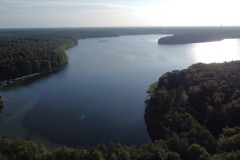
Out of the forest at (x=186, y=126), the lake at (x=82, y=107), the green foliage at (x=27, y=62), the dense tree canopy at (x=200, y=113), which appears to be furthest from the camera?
the green foliage at (x=27, y=62)

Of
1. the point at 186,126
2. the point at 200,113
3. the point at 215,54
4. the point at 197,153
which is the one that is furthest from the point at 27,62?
the point at 215,54

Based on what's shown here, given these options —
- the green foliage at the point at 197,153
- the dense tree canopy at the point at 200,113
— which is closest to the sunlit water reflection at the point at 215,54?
the dense tree canopy at the point at 200,113

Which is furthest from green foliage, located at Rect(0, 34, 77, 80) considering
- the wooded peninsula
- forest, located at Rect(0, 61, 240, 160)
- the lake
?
forest, located at Rect(0, 61, 240, 160)

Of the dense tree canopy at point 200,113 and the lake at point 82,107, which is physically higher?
the dense tree canopy at point 200,113

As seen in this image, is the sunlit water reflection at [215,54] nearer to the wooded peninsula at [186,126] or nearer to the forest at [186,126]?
the wooded peninsula at [186,126]

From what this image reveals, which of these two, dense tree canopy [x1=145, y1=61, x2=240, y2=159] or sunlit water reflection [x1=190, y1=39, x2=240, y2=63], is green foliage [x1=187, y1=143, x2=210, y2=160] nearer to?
dense tree canopy [x1=145, y1=61, x2=240, y2=159]

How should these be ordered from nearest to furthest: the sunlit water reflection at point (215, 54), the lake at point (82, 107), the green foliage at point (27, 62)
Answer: the lake at point (82, 107) < the green foliage at point (27, 62) < the sunlit water reflection at point (215, 54)

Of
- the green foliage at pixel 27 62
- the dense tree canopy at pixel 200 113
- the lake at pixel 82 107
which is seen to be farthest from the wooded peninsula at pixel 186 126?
the green foliage at pixel 27 62

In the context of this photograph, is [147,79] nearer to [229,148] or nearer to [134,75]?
[134,75]

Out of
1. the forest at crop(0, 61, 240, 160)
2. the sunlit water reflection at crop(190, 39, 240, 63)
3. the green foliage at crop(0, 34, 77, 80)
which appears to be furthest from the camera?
the sunlit water reflection at crop(190, 39, 240, 63)

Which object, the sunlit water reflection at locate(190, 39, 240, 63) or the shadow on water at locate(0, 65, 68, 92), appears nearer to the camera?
the shadow on water at locate(0, 65, 68, 92)

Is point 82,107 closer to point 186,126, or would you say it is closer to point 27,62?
point 186,126

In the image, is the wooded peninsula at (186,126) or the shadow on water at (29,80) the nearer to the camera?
the wooded peninsula at (186,126)
